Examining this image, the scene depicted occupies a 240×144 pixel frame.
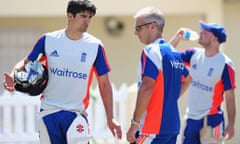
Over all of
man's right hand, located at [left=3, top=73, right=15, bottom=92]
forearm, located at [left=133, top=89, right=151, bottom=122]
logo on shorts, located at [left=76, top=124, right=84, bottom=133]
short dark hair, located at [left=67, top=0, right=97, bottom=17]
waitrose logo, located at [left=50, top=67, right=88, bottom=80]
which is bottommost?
logo on shorts, located at [left=76, top=124, right=84, bottom=133]

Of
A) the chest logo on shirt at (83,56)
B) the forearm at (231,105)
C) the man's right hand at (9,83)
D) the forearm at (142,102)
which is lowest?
the forearm at (231,105)

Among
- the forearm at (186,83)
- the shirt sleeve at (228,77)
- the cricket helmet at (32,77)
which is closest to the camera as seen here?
the cricket helmet at (32,77)

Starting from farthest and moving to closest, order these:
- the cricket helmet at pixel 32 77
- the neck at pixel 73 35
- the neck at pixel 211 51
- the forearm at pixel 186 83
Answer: the neck at pixel 211 51 < the forearm at pixel 186 83 < the neck at pixel 73 35 < the cricket helmet at pixel 32 77

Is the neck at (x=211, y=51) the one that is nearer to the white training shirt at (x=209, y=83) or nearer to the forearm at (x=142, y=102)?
the white training shirt at (x=209, y=83)

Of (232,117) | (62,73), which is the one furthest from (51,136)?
(232,117)

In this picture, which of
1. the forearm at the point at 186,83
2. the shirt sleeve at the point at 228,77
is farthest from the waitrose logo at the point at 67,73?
the shirt sleeve at the point at 228,77

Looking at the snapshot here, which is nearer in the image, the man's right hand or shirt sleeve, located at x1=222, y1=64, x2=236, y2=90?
the man's right hand

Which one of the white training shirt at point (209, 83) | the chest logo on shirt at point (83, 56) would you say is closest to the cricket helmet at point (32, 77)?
the chest logo on shirt at point (83, 56)

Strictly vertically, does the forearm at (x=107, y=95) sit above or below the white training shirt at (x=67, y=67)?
below

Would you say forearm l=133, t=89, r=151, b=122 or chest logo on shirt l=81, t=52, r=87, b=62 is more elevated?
chest logo on shirt l=81, t=52, r=87, b=62

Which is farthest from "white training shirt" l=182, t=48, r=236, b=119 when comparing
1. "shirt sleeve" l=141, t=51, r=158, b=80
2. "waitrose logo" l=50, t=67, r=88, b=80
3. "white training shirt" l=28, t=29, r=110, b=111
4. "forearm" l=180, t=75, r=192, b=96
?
"waitrose logo" l=50, t=67, r=88, b=80

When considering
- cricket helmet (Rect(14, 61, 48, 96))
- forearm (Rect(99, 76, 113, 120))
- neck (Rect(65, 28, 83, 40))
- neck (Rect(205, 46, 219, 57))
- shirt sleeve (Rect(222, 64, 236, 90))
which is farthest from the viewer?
neck (Rect(205, 46, 219, 57))

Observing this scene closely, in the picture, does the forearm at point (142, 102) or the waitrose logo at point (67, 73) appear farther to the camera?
the forearm at point (142, 102)

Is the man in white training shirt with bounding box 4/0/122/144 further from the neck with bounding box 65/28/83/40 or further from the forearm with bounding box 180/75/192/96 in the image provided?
the forearm with bounding box 180/75/192/96
